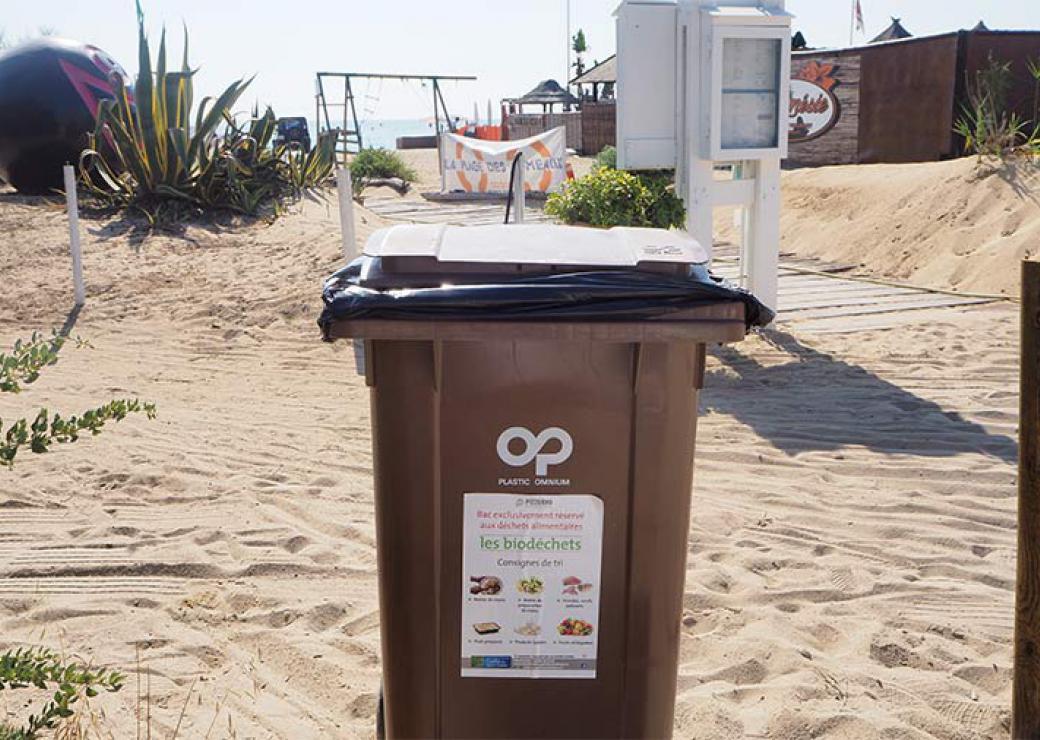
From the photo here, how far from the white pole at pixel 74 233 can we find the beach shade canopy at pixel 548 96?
32292mm

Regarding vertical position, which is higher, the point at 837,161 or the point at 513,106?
the point at 513,106

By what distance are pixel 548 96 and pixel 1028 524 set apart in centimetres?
4114

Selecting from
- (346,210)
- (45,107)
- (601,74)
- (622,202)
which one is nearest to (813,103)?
(622,202)

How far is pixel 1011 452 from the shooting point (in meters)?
5.91

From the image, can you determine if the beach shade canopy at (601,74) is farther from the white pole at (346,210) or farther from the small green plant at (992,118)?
the white pole at (346,210)

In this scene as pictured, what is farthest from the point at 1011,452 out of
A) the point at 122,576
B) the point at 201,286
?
the point at 201,286

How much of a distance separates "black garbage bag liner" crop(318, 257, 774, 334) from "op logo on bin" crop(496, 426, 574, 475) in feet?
0.90

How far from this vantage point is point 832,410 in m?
6.78

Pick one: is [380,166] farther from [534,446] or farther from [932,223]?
[534,446]

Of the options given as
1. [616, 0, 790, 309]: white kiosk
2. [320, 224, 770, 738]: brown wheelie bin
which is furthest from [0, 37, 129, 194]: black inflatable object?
[320, 224, 770, 738]: brown wheelie bin

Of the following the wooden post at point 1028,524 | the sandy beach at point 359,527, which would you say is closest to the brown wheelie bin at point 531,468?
the wooden post at point 1028,524

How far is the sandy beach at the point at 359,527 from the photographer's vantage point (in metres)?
3.46

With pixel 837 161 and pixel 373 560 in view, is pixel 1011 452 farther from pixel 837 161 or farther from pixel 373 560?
pixel 837 161

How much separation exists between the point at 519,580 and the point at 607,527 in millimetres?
243
